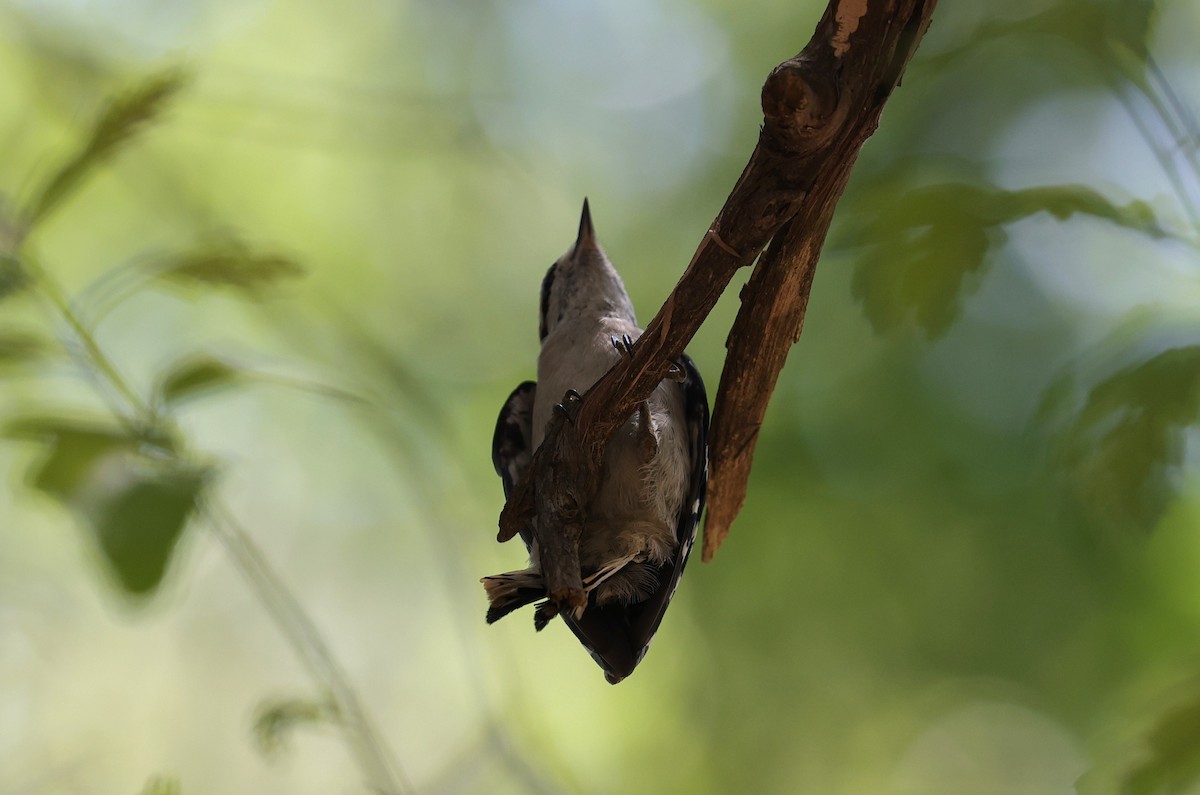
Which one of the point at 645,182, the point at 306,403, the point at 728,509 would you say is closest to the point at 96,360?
the point at 728,509

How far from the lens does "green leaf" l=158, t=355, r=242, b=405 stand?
1.57 meters

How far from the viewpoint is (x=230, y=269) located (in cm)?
151

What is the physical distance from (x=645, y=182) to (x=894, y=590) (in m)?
2.03

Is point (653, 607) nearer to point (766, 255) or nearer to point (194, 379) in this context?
point (766, 255)

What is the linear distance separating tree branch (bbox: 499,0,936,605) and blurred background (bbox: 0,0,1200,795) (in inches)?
56.3

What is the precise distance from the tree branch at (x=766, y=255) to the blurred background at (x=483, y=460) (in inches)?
56.3

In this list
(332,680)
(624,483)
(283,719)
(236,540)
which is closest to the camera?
(624,483)

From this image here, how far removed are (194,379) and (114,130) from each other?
17.0 inches

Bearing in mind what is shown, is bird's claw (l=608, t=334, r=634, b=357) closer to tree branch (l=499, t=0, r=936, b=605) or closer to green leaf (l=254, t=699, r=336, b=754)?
tree branch (l=499, t=0, r=936, b=605)

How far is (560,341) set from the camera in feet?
7.14

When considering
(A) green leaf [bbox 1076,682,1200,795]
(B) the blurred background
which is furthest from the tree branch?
(B) the blurred background

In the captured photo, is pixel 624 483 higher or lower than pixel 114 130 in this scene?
lower

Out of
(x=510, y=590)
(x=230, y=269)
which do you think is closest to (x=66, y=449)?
(x=230, y=269)

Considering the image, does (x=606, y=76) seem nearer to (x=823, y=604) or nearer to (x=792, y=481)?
(x=792, y=481)
